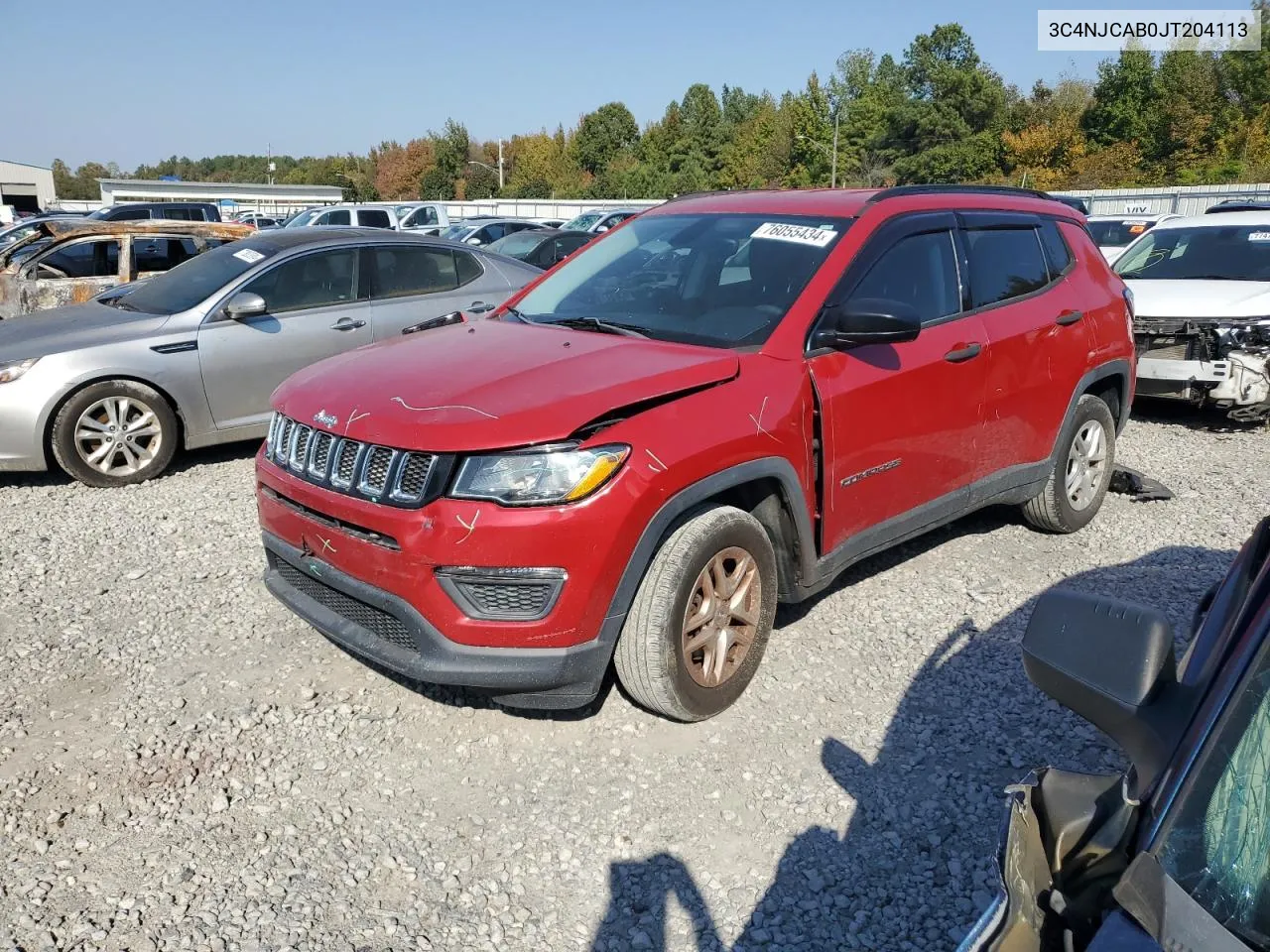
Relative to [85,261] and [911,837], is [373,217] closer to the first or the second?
[85,261]

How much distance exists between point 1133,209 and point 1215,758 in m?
38.4

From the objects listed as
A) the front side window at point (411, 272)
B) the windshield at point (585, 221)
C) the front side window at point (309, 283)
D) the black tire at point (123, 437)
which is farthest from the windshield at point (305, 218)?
the black tire at point (123, 437)

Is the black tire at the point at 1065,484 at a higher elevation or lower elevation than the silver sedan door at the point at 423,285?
lower

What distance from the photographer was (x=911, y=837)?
9.82 ft

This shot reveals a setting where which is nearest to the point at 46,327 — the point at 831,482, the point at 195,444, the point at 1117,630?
the point at 195,444

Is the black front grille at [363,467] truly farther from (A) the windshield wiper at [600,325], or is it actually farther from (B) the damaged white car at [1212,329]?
(B) the damaged white car at [1212,329]

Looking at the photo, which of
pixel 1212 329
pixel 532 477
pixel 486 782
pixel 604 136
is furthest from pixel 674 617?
pixel 604 136

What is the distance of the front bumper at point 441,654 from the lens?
302 centimetres

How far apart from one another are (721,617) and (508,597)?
0.86 metres

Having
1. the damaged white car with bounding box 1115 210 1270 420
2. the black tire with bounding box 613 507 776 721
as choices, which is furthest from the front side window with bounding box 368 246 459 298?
the damaged white car with bounding box 1115 210 1270 420

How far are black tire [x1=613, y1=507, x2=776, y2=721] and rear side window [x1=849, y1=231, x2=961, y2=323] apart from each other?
1202 mm

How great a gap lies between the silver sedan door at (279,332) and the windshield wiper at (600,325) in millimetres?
3511

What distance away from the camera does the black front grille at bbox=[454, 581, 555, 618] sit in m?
3.00

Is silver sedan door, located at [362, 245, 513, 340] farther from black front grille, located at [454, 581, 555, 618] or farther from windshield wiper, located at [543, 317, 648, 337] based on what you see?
black front grille, located at [454, 581, 555, 618]
